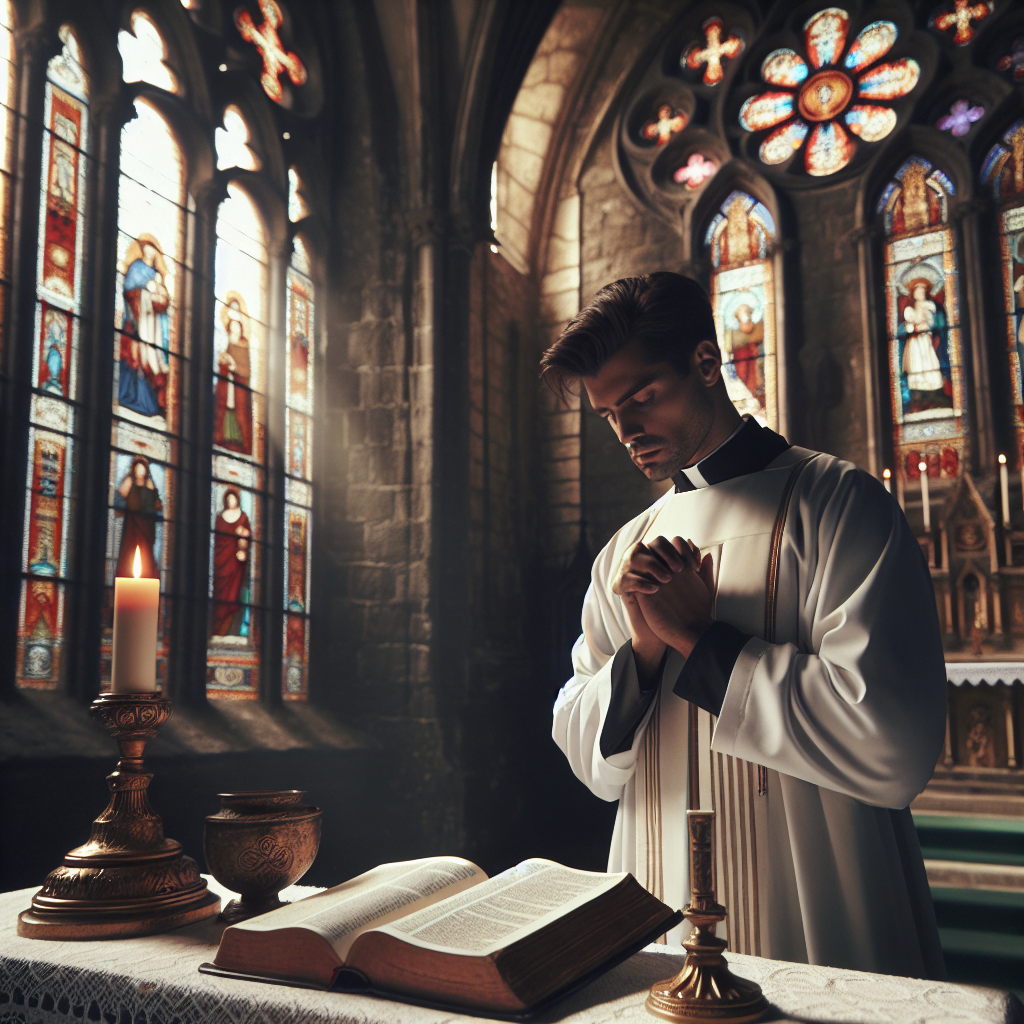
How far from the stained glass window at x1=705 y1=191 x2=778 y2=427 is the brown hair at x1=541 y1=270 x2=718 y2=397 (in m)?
6.49

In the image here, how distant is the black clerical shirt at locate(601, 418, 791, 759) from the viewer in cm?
145

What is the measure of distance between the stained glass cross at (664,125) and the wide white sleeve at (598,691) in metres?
8.03

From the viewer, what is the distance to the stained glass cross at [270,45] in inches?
268

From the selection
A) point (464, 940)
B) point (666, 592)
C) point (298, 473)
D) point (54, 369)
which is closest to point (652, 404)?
point (666, 592)

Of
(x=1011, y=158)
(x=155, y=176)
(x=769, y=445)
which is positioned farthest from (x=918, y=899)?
(x=1011, y=158)

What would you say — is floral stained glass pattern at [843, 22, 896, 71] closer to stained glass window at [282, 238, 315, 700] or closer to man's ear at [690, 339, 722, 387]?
stained glass window at [282, 238, 315, 700]

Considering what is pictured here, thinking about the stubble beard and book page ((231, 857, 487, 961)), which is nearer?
book page ((231, 857, 487, 961))

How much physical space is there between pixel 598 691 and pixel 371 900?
690 millimetres

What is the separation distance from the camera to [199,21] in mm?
6348

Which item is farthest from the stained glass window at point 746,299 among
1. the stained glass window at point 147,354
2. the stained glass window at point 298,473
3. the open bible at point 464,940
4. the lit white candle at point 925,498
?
the open bible at point 464,940

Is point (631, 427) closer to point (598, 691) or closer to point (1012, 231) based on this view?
point (598, 691)

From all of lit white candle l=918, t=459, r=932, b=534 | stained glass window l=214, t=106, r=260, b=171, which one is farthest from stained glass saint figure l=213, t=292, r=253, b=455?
lit white candle l=918, t=459, r=932, b=534

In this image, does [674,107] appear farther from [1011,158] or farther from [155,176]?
[155,176]

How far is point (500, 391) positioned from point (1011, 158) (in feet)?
14.7
